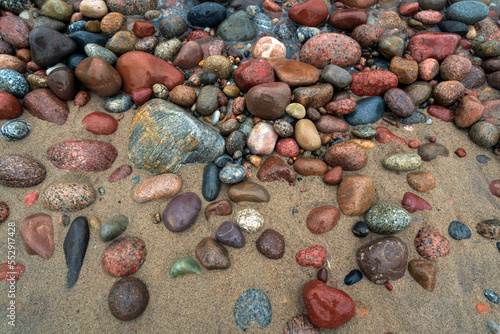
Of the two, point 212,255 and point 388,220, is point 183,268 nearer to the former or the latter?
point 212,255

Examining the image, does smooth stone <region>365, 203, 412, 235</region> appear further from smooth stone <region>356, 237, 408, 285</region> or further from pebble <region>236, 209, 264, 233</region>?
pebble <region>236, 209, 264, 233</region>

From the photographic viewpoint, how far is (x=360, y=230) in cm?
245

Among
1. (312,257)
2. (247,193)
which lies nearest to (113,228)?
(247,193)

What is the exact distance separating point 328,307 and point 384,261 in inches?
26.8

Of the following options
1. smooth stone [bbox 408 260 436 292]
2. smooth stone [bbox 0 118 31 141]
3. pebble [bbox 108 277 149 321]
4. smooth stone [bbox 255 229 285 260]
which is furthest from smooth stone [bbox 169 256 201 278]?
smooth stone [bbox 0 118 31 141]

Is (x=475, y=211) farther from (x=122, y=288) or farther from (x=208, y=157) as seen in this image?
(x=122, y=288)

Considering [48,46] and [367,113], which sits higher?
[48,46]

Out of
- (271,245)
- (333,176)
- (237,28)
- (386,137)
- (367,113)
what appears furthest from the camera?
(237,28)

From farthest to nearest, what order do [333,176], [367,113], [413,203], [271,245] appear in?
[367,113]
[333,176]
[413,203]
[271,245]

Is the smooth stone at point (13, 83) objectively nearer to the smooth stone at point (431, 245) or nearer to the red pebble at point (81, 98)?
the red pebble at point (81, 98)

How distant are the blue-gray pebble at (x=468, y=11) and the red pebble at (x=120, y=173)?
16.3 ft

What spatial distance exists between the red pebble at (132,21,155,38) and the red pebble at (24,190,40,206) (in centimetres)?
249

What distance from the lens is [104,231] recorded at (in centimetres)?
240

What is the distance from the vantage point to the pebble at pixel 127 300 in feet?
6.99
